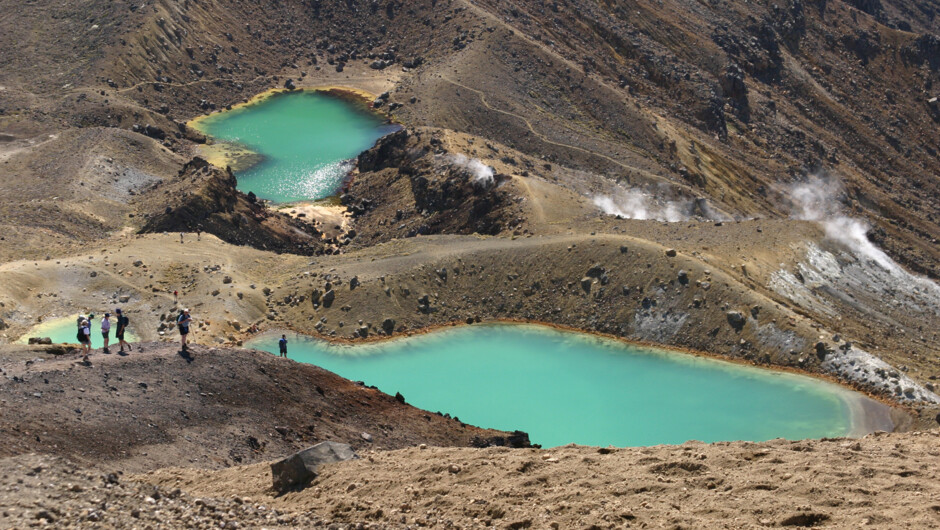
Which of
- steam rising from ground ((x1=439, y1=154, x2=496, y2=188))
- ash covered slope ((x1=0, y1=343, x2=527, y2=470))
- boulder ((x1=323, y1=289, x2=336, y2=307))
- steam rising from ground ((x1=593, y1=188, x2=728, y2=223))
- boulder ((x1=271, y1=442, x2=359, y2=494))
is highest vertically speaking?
steam rising from ground ((x1=439, y1=154, x2=496, y2=188))

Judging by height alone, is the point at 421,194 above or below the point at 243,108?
below

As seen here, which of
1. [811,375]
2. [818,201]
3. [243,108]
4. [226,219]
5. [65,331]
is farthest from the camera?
[243,108]

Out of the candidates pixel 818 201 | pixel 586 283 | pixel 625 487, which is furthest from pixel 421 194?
pixel 818 201

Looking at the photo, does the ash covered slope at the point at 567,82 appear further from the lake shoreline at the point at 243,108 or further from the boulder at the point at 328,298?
the boulder at the point at 328,298

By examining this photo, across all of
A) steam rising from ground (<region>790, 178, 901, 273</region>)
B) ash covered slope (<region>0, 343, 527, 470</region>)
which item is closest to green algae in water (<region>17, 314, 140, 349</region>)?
ash covered slope (<region>0, 343, 527, 470</region>)

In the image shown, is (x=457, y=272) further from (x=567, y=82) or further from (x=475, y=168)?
(x=567, y=82)

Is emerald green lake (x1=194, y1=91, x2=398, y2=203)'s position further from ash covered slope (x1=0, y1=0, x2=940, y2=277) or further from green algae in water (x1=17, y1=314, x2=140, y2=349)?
green algae in water (x1=17, y1=314, x2=140, y2=349)

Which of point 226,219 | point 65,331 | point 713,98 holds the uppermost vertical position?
point 713,98
